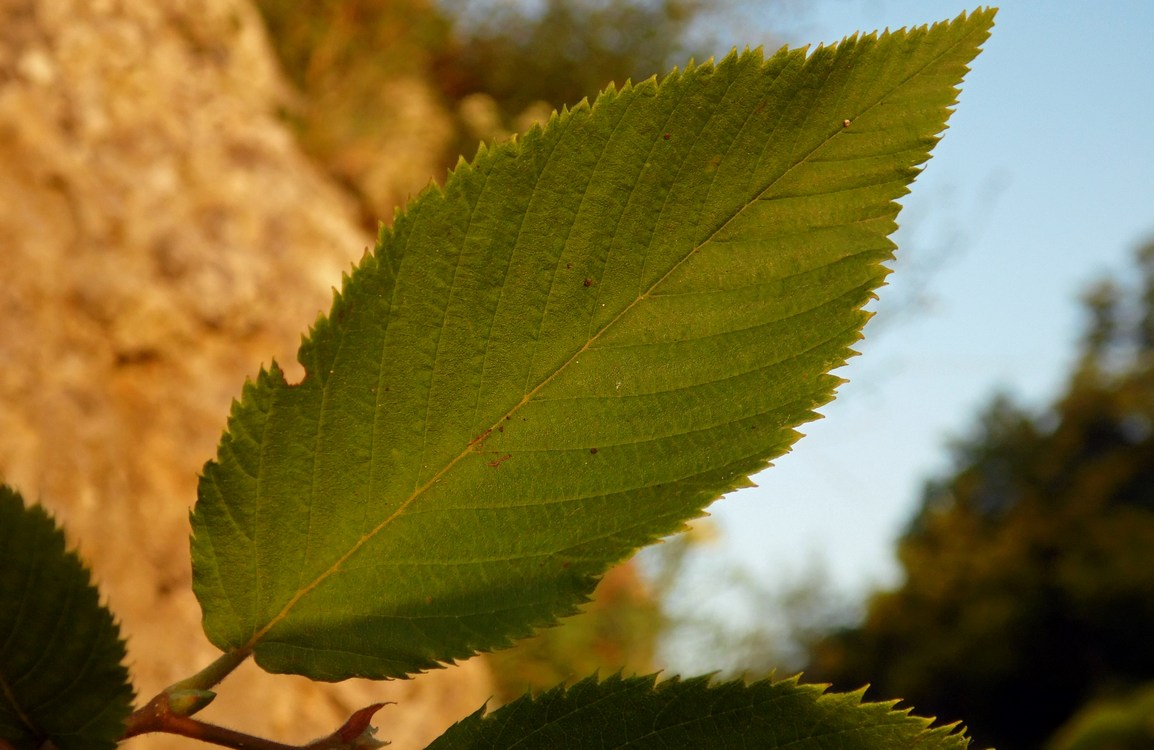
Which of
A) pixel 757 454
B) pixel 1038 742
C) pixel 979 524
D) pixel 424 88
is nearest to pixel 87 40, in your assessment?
pixel 424 88

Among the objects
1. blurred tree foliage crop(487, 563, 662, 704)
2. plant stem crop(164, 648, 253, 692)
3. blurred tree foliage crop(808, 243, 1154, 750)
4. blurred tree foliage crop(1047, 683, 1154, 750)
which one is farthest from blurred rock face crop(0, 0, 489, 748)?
blurred tree foliage crop(808, 243, 1154, 750)

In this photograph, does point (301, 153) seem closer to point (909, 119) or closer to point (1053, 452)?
point (909, 119)

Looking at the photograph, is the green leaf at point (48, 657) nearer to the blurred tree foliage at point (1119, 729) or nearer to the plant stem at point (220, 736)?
the plant stem at point (220, 736)

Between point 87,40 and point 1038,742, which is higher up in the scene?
point 87,40

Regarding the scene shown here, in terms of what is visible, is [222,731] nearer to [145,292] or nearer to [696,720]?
[696,720]

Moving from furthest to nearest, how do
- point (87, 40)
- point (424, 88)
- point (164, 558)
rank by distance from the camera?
point (424, 88), point (87, 40), point (164, 558)

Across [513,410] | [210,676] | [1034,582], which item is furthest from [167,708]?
[1034,582]
